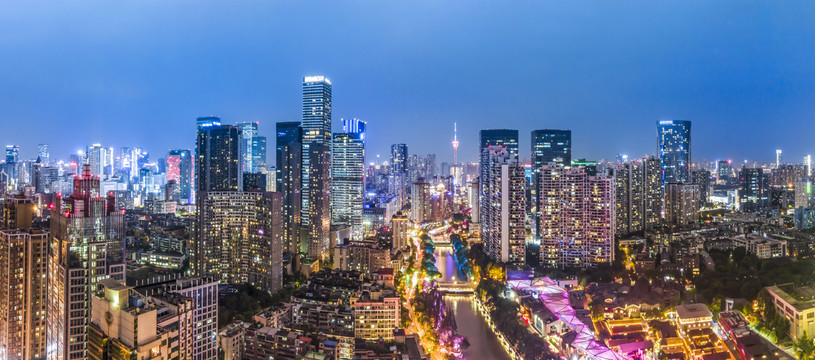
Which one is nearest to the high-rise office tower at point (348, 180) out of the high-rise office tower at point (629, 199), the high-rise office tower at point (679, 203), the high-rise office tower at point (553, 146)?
the high-rise office tower at point (553, 146)

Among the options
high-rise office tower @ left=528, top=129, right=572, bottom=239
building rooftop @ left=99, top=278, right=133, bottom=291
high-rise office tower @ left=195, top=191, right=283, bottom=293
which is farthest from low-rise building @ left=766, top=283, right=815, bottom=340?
high-rise office tower @ left=528, top=129, right=572, bottom=239

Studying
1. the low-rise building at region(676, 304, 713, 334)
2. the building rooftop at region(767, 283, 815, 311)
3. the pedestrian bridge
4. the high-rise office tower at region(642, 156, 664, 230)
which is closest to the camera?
the building rooftop at region(767, 283, 815, 311)

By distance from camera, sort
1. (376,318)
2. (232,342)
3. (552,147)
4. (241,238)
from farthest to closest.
A: 1. (552,147)
2. (241,238)
3. (376,318)
4. (232,342)

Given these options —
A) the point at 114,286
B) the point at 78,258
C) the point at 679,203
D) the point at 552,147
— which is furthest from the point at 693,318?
the point at 552,147

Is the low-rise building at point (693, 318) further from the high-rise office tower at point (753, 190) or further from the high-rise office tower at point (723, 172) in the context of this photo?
the high-rise office tower at point (723, 172)

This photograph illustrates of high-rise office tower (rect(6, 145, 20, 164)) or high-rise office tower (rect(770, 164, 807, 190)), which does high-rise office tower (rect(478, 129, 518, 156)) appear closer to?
high-rise office tower (rect(770, 164, 807, 190))

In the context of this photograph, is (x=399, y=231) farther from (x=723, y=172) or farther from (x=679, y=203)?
(x=723, y=172)
